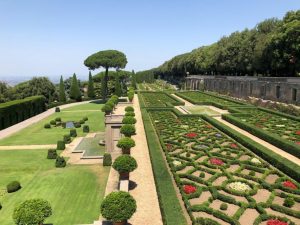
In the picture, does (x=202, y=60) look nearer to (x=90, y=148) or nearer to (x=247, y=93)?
(x=247, y=93)

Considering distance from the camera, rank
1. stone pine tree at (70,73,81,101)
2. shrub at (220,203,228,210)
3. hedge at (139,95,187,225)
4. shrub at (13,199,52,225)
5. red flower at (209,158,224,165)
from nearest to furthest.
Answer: shrub at (13,199,52,225) → hedge at (139,95,187,225) → shrub at (220,203,228,210) → red flower at (209,158,224,165) → stone pine tree at (70,73,81,101)

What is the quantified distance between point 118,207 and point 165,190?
3.84 m

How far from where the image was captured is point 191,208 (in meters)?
12.9

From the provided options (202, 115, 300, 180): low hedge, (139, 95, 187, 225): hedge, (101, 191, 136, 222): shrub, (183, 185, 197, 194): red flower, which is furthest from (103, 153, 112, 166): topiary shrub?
(101, 191, 136, 222): shrub

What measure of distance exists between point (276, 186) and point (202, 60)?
87.4m

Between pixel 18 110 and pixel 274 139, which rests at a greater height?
pixel 18 110

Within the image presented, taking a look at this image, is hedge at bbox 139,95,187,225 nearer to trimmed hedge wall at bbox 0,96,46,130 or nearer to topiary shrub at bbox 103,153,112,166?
topiary shrub at bbox 103,153,112,166

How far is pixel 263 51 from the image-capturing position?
54531 mm

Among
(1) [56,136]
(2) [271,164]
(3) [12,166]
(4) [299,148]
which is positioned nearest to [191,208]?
(2) [271,164]

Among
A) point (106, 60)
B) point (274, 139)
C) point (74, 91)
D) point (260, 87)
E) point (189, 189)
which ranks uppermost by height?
point (106, 60)

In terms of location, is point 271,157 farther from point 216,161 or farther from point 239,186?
point 239,186

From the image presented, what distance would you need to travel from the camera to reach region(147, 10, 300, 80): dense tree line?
158 ft

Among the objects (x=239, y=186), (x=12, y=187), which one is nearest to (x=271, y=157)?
(x=239, y=186)

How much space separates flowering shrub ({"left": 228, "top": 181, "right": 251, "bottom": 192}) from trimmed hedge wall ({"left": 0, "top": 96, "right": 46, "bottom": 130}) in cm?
3644
